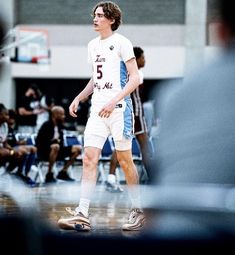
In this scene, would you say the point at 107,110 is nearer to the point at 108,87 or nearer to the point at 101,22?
the point at 108,87

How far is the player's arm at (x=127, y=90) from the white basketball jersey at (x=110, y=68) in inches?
→ 2.2

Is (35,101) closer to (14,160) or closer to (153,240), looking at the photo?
(14,160)

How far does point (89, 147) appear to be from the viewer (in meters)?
5.70

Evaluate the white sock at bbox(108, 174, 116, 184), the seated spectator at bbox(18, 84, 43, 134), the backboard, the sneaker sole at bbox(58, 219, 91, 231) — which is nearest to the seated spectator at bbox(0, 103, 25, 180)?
the white sock at bbox(108, 174, 116, 184)

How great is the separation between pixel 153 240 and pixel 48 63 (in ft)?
82.6

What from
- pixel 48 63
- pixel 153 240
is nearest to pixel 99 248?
pixel 153 240

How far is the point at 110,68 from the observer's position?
5.64m

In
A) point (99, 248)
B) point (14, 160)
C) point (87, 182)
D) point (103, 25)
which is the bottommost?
point (14, 160)

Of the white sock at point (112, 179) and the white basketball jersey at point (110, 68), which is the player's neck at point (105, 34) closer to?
the white basketball jersey at point (110, 68)

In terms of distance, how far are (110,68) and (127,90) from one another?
0.78ft

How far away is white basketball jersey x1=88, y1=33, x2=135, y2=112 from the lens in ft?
18.5

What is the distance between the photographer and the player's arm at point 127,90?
5453mm

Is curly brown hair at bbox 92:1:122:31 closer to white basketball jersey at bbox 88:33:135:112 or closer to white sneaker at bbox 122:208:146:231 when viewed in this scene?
white basketball jersey at bbox 88:33:135:112

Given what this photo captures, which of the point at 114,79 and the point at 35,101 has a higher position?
the point at 114,79
